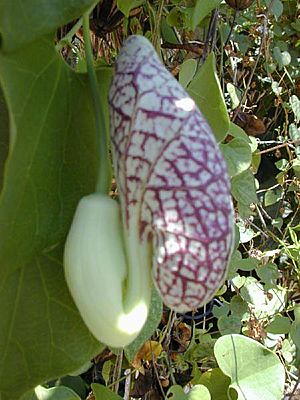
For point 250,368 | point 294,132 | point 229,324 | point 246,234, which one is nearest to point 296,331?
point 250,368

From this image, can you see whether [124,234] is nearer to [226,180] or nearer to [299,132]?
[226,180]

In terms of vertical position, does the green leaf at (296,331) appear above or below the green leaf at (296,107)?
below

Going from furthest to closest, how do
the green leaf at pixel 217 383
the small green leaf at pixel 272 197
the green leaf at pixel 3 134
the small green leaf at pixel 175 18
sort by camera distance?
the small green leaf at pixel 272 197
the small green leaf at pixel 175 18
the green leaf at pixel 217 383
the green leaf at pixel 3 134

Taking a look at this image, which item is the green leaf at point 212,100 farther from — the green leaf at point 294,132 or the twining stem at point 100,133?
the green leaf at point 294,132

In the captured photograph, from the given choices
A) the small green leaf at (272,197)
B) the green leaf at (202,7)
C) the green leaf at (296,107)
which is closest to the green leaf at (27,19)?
the green leaf at (202,7)

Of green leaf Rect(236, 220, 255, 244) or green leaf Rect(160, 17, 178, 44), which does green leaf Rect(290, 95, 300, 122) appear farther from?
green leaf Rect(160, 17, 178, 44)

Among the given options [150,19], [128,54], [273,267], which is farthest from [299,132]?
[128,54]

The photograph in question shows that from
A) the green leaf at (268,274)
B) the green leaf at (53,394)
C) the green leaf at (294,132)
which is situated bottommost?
the green leaf at (268,274)
